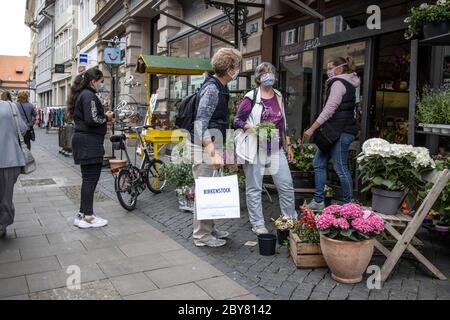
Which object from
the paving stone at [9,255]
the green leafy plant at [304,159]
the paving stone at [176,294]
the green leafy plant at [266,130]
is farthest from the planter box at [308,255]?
the paving stone at [9,255]

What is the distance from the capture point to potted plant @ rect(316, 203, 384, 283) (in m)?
3.62

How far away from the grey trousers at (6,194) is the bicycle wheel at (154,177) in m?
2.57

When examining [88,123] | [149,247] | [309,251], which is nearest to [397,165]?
[309,251]

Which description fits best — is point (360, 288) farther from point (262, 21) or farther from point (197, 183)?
point (262, 21)

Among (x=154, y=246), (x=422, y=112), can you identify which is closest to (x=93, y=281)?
(x=154, y=246)

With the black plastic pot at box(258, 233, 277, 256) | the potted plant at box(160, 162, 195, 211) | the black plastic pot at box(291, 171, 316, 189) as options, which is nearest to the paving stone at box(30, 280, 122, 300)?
the black plastic pot at box(258, 233, 277, 256)

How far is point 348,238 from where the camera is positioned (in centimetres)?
363

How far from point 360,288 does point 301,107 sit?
498 centimetres

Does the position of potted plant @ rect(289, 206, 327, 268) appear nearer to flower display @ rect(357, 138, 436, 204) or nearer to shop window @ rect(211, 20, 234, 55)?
flower display @ rect(357, 138, 436, 204)

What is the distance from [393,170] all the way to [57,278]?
9.66ft

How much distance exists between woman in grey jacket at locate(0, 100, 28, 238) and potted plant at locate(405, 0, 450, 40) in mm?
4215

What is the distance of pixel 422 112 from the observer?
421 centimetres

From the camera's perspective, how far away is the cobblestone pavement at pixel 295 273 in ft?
11.7

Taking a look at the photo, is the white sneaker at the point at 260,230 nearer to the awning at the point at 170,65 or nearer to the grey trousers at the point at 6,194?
the grey trousers at the point at 6,194
